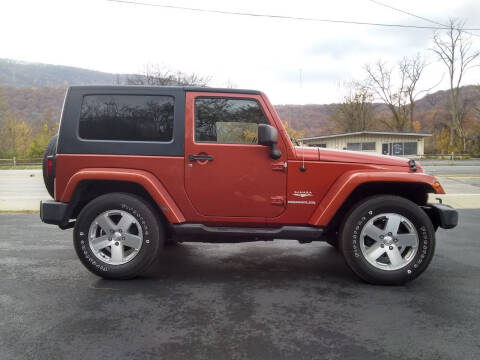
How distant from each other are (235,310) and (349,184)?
1543mm

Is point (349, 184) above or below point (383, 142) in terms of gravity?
below

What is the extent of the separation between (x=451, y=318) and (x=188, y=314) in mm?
1968

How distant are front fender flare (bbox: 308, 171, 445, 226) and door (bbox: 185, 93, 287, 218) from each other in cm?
40

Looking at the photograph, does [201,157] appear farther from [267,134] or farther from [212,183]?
[267,134]

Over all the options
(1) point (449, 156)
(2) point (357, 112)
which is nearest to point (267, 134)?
(1) point (449, 156)

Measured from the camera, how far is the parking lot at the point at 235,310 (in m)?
2.35

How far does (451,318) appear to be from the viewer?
2799 millimetres

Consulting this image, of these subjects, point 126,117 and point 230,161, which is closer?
point 230,161

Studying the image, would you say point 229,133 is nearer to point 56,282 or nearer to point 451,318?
point 56,282

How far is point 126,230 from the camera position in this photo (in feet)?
11.9

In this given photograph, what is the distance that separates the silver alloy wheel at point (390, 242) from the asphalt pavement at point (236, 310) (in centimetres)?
24

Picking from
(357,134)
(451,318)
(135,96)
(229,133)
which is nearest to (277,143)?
(229,133)

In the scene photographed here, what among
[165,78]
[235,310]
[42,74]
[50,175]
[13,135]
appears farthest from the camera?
[42,74]

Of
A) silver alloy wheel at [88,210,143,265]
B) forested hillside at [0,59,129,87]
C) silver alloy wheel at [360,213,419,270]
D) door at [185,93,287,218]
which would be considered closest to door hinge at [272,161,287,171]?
door at [185,93,287,218]
